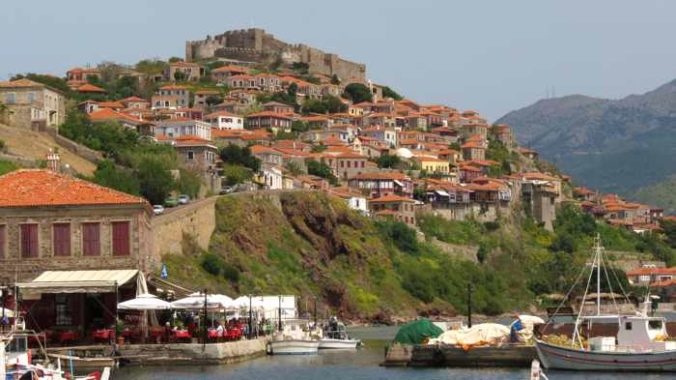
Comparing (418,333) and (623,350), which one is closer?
(623,350)

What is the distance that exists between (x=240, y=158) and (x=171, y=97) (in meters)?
44.0

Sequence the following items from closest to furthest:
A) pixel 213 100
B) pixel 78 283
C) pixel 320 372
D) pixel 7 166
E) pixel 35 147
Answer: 1. pixel 320 372
2. pixel 78 283
3. pixel 7 166
4. pixel 35 147
5. pixel 213 100

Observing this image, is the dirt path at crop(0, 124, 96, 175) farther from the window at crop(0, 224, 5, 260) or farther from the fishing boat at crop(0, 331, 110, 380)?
the fishing boat at crop(0, 331, 110, 380)

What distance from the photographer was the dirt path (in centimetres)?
10694

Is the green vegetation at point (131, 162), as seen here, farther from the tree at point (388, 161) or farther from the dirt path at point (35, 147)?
the tree at point (388, 161)

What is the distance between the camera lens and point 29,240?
61.4 meters

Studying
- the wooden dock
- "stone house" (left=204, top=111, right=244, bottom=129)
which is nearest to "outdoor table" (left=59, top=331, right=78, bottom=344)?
the wooden dock

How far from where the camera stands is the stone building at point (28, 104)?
118m

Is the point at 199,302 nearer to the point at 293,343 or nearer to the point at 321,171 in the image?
the point at 293,343

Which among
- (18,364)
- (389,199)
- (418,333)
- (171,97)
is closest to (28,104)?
(389,199)

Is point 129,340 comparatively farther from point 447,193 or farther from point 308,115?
point 308,115

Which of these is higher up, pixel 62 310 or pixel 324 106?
pixel 324 106

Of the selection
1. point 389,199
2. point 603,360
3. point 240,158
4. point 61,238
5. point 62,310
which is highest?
point 240,158

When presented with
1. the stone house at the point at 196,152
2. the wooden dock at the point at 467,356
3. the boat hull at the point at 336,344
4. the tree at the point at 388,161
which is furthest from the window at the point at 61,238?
the tree at the point at 388,161
